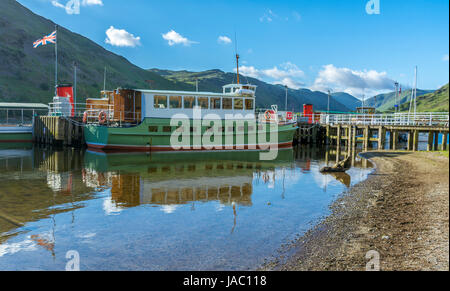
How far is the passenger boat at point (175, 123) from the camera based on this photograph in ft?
86.2

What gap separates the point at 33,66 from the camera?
282ft

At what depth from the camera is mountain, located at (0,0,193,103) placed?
7319cm

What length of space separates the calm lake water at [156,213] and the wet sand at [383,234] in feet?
2.08

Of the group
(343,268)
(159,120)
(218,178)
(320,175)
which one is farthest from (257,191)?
(159,120)


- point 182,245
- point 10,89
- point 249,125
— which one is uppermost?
point 10,89

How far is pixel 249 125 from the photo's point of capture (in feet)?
95.0

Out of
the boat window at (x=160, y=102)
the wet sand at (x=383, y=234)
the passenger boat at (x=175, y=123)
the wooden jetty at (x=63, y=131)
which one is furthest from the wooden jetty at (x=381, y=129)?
the wooden jetty at (x=63, y=131)

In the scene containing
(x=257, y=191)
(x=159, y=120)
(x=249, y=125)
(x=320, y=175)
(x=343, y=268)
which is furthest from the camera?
(x=249, y=125)

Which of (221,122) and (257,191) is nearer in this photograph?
(257,191)

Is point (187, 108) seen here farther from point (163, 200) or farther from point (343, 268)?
point (343, 268)

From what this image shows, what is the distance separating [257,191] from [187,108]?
1557 centimetres

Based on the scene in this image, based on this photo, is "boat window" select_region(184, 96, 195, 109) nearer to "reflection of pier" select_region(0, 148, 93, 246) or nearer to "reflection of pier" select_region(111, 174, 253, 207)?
"reflection of pier" select_region(0, 148, 93, 246)
